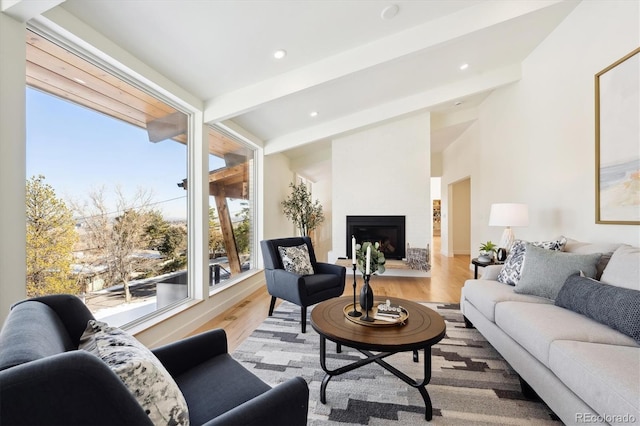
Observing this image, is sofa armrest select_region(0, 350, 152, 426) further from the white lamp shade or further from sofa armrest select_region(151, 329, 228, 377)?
the white lamp shade

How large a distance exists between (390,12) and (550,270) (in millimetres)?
2529

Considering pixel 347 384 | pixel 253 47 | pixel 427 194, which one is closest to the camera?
pixel 347 384

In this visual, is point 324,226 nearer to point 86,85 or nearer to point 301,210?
point 301,210

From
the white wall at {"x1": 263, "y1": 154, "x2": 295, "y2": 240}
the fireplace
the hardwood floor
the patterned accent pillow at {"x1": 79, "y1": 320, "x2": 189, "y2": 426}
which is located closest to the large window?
the hardwood floor

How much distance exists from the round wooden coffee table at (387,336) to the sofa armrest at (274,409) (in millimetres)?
641

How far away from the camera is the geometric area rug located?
61.3 inches

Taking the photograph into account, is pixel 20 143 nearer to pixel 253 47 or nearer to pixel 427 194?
pixel 253 47

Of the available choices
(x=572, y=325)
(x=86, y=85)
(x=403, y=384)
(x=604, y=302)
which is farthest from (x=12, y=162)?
(x=604, y=302)

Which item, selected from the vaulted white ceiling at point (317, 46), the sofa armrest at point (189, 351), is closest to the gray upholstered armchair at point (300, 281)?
the sofa armrest at point (189, 351)

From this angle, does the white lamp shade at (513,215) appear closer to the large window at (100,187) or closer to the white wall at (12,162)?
the large window at (100,187)

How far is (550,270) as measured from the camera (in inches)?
82.5

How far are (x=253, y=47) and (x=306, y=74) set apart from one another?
665 millimetres

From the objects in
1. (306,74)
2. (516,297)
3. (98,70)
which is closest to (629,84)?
(516,297)

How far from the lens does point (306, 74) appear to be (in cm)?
289
